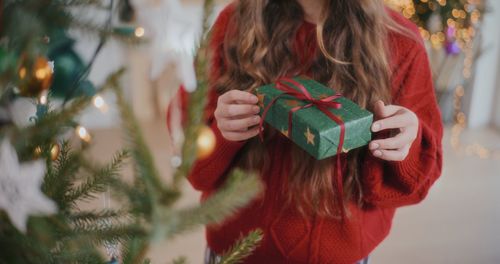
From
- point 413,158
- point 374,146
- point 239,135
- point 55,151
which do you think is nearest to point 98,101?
point 55,151

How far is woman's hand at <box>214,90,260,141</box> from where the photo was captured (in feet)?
2.42

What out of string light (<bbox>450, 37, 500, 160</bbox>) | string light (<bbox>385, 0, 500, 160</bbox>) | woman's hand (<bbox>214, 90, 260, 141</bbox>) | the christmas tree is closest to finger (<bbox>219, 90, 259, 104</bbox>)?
woman's hand (<bbox>214, 90, 260, 141</bbox>)

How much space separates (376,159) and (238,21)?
1.19 feet

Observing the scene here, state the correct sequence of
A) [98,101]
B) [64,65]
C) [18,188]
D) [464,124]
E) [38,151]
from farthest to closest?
[464,124] < [64,65] < [98,101] < [38,151] < [18,188]

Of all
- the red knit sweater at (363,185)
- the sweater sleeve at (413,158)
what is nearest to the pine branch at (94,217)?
the red knit sweater at (363,185)

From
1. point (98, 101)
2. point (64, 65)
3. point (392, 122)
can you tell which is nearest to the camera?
point (98, 101)

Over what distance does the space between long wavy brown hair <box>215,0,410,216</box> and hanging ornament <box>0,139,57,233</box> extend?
55 centimetres

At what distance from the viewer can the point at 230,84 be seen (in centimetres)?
86

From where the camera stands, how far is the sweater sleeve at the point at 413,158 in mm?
798

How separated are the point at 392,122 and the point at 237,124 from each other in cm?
24

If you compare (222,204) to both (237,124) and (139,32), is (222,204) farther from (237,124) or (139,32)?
(237,124)

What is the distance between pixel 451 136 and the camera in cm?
293

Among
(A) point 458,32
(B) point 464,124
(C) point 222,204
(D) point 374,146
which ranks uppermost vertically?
(C) point 222,204

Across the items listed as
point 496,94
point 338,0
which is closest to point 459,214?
point 496,94
